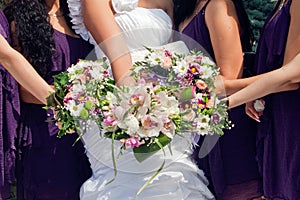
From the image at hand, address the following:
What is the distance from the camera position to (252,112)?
309 centimetres

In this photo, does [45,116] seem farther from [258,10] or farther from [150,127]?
[258,10]

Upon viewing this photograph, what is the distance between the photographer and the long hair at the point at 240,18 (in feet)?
10.2

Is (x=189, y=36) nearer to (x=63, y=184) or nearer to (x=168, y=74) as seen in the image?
(x=168, y=74)

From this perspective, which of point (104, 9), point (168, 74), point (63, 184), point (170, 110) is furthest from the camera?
point (63, 184)

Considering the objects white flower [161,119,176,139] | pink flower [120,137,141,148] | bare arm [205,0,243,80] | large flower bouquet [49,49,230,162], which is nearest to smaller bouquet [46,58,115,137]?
large flower bouquet [49,49,230,162]

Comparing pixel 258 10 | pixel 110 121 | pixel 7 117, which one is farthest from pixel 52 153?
pixel 258 10

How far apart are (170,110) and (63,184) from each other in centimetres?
102

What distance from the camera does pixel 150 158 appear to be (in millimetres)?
2764

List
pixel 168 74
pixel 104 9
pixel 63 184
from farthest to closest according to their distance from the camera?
pixel 63 184, pixel 104 9, pixel 168 74

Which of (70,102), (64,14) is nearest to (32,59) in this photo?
(64,14)

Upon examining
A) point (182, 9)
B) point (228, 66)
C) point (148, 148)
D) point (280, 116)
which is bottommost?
point (280, 116)

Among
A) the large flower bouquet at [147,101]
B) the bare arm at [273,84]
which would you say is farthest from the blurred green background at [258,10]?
the large flower bouquet at [147,101]

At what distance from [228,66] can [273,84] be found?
0.27m

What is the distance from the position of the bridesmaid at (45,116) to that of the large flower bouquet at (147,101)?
400mm
